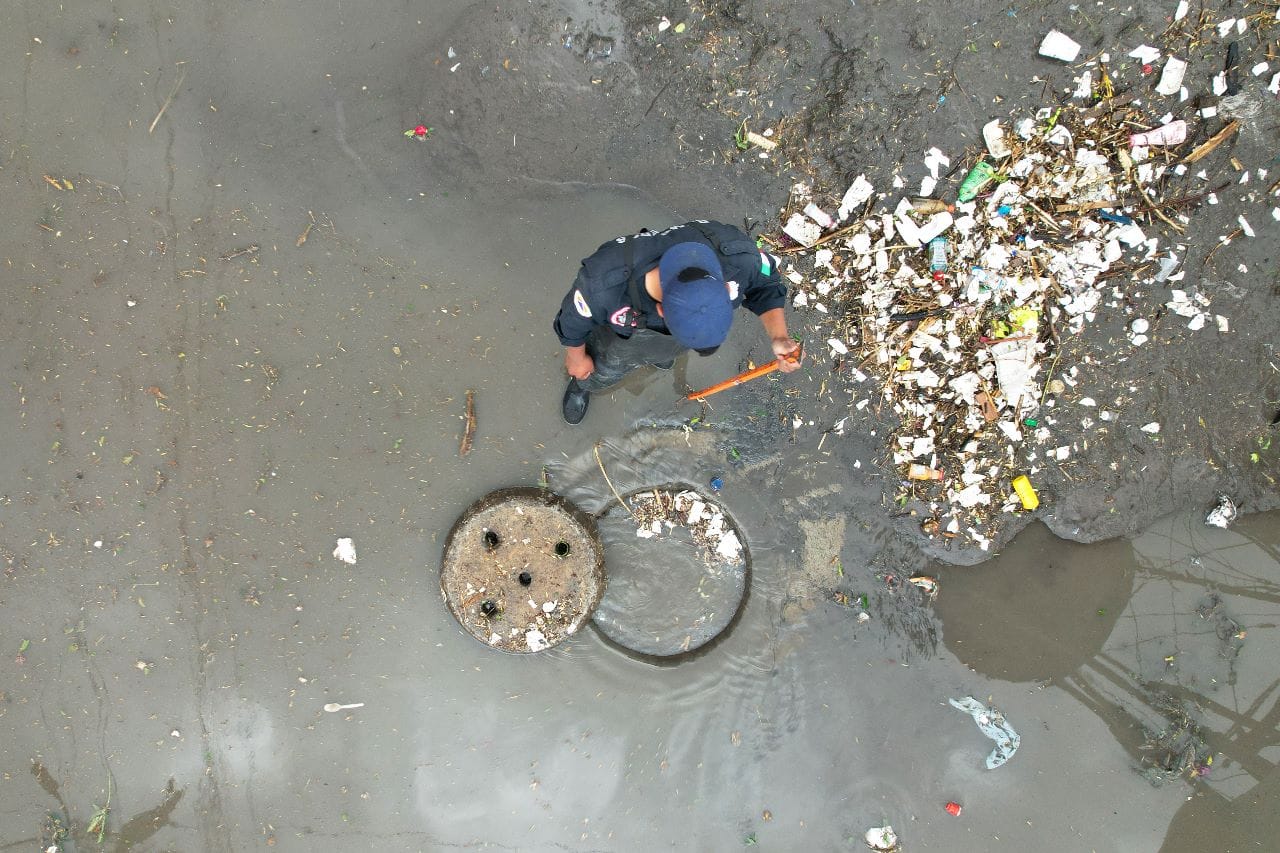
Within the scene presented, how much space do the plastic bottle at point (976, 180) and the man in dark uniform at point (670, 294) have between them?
1.65 meters

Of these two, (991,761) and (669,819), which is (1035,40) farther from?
(669,819)

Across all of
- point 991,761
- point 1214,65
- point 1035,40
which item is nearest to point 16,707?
point 991,761

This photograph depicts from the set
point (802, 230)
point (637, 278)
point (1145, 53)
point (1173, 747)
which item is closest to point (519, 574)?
point (637, 278)

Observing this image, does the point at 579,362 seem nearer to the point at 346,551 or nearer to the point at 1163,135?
the point at 346,551

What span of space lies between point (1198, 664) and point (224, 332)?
640cm

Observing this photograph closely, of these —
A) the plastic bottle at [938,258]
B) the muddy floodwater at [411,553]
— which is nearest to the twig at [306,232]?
the muddy floodwater at [411,553]

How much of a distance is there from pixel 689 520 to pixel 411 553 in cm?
173

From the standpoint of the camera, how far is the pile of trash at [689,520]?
4082 mm

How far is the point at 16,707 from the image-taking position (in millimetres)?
3988

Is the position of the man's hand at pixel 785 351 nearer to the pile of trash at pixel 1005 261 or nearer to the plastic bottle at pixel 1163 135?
the pile of trash at pixel 1005 261

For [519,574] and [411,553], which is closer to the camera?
[519,574]

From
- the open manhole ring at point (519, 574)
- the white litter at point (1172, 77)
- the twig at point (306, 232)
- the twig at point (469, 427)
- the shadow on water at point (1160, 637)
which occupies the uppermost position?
the white litter at point (1172, 77)

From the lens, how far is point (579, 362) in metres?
3.38

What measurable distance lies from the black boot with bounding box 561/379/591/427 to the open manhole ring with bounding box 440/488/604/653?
0.54 metres
